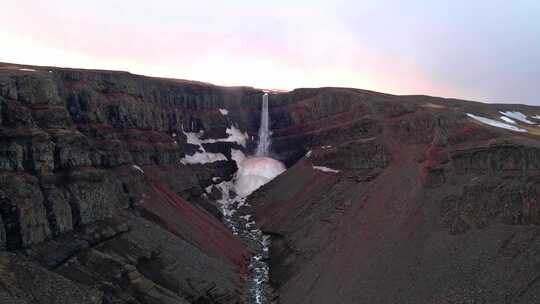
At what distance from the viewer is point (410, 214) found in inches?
1709

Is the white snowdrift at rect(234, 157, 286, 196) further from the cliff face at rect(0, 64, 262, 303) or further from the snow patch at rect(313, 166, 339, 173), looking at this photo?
the cliff face at rect(0, 64, 262, 303)

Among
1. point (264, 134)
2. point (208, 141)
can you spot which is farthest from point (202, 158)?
point (264, 134)

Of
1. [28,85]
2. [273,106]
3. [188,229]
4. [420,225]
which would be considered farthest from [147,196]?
[273,106]

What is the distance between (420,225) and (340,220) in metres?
10.7

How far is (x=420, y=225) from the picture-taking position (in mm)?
41156

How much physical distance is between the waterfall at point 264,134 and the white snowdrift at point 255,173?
11.2ft

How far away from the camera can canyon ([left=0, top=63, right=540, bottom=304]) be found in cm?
3206

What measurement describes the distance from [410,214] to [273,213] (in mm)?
23264

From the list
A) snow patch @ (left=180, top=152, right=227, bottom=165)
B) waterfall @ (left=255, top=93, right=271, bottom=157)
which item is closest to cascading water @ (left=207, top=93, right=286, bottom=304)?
waterfall @ (left=255, top=93, right=271, bottom=157)

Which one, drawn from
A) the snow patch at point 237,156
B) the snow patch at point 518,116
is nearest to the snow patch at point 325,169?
the snow patch at point 237,156

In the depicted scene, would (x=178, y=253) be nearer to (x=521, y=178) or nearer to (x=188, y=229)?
(x=188, y=229)

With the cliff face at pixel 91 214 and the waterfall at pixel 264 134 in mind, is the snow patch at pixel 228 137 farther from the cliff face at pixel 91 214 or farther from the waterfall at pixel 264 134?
the cliff face at pixel 91 214

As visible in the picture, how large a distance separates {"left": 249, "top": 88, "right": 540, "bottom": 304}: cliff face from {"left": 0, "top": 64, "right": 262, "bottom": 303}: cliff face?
7515 millimetres

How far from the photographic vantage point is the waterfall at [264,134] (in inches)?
3557
